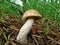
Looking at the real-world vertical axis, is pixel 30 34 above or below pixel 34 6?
below

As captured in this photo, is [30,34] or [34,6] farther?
[34,6]

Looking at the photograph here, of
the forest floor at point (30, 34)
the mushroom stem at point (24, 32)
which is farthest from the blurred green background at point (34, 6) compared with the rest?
the mushroom stem at point (24, 32)

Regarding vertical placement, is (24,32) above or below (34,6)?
below

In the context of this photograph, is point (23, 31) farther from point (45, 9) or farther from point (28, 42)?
point (45, 9)

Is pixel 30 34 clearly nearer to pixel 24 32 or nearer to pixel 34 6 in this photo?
pixel 24 32

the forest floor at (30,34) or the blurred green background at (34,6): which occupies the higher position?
the blurred green background at (34,6)

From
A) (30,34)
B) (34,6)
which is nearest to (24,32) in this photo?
(30,34)

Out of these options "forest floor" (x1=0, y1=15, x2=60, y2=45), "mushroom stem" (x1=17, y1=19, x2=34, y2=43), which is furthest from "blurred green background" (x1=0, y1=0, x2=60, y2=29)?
"mushroom stem" (x1=17, y1=19, x2=34, y2=43)

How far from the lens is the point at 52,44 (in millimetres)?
1618

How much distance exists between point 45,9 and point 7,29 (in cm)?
81

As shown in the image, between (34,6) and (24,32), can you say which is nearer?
(24,32)

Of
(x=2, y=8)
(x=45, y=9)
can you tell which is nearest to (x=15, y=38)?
(x=2, y=8)

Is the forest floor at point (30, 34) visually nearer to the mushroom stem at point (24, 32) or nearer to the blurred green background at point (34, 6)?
the mushroom stem at point (24, 32)

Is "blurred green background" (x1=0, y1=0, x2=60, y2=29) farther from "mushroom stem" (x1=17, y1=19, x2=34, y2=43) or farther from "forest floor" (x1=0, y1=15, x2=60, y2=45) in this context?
"mushroom stem" (x1=17, y1=19, x2=34, y2=43)
